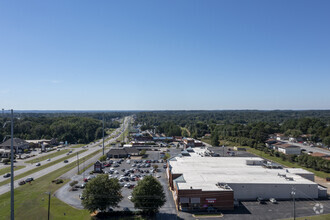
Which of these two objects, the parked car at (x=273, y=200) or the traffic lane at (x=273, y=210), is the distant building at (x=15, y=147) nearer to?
the traffic lane at (x=273, y=210)

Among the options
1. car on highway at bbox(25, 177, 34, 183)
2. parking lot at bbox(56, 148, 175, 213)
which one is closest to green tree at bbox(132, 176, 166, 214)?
parking lot at bbox(56, 148, 175, 213)

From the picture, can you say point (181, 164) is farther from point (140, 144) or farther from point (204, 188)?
point (140, 144)

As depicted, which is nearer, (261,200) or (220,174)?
(261,200)

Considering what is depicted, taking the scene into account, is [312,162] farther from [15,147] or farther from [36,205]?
[15,147]

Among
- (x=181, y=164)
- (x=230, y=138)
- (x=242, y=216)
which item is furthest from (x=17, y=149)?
(x=230, y=138)

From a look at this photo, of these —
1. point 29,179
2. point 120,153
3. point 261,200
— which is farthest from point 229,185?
point 120,153

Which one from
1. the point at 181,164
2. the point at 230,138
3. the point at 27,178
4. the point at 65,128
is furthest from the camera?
the point at 65,128

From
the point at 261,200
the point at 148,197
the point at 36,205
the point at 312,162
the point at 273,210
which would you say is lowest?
the point at 273,210
